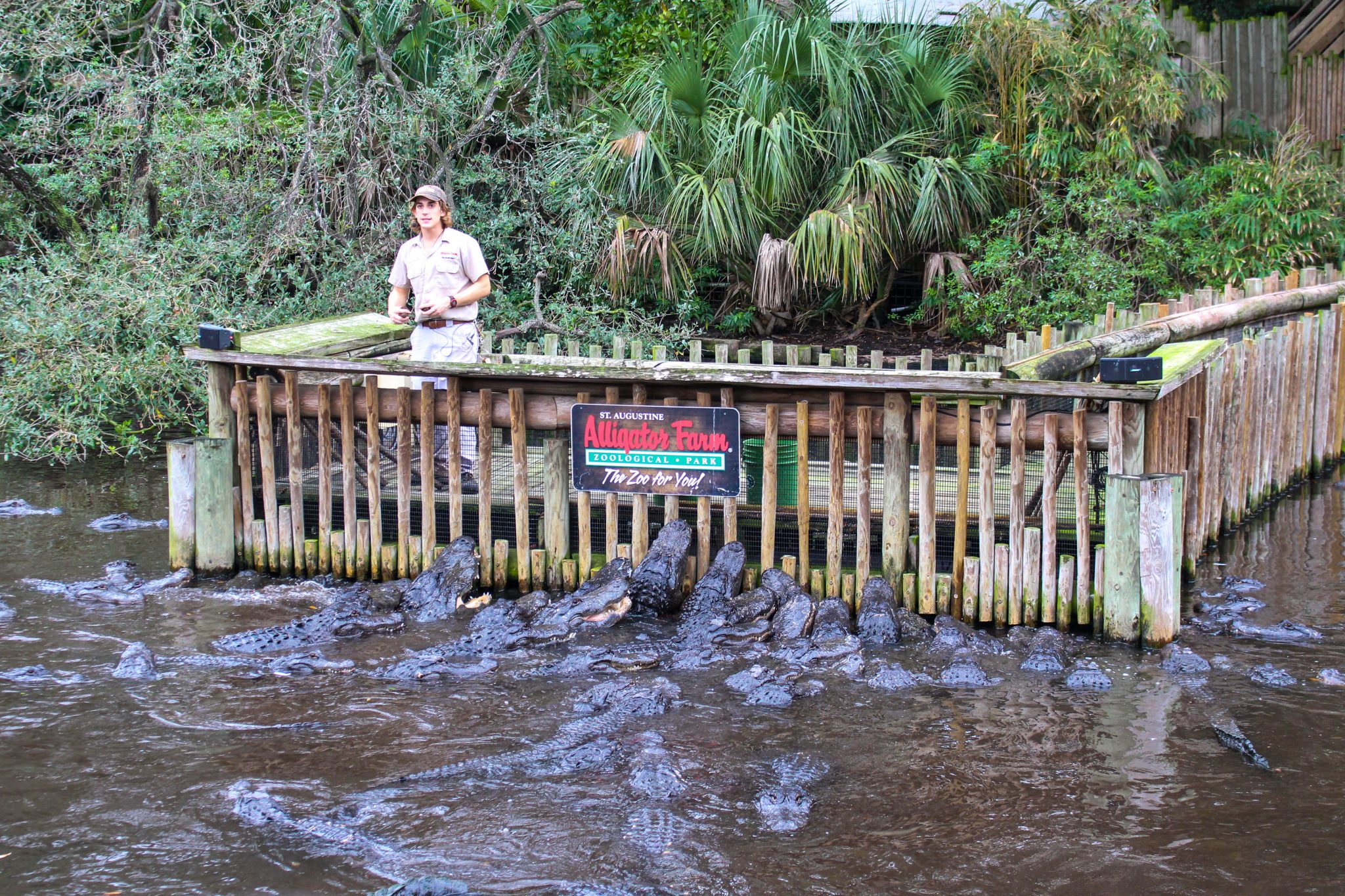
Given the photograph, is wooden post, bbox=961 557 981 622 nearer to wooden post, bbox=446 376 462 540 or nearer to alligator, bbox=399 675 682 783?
alligator, bbox=399 675 682 783

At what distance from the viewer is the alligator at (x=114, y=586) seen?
6.73 metres

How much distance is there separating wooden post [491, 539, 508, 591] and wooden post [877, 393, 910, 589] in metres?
2.09

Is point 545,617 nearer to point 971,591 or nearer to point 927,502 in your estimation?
point 927,502

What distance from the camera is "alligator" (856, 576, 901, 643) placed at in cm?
588

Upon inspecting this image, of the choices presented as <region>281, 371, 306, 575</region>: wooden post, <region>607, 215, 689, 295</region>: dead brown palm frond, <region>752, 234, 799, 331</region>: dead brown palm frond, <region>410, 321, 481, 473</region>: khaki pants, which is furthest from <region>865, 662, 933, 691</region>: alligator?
<region>607, 215, 689, 295</region>: dead brown palm frond

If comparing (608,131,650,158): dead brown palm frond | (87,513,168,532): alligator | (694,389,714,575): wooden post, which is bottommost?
(87,513,168,532): alligator

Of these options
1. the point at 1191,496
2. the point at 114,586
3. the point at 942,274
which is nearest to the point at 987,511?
the point at 1191,496

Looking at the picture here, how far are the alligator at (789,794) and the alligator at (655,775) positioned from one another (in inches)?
12.3

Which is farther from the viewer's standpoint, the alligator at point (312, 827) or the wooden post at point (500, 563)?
the wooden post at point (500, 563)

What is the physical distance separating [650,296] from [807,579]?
6478 mm

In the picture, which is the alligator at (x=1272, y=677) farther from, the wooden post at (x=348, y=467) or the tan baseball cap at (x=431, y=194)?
the tan baseball cap at (x=431, y=194)

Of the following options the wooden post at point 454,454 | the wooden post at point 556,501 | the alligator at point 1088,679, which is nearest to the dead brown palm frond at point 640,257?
the wooden post at point 454,454

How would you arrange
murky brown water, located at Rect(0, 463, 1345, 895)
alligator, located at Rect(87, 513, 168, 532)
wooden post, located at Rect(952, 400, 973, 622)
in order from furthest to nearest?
alligator, located at Rect(87, 513, 168, 532)
wooden post, located at Rect(952, 400, 973, 622)
murky brown water, located at Rect(0, 463, 1345, 895)

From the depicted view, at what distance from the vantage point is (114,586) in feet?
22.5
